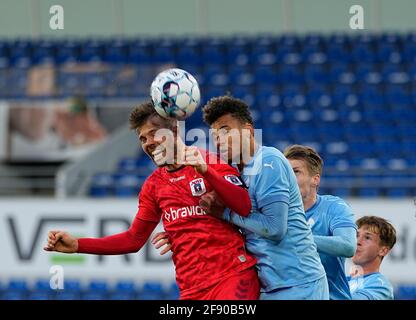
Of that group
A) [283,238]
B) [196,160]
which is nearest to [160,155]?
[196,160]

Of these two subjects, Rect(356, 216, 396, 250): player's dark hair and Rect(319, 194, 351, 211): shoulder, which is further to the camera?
Rect(356, 216, 396, 250): player's dark hair

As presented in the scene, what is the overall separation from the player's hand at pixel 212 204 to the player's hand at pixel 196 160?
257 mm

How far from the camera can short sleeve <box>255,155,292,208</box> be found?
15.7 feet

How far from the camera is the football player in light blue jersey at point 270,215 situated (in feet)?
15.7

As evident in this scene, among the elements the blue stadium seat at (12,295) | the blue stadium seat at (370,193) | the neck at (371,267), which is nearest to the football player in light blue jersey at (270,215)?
the neck at (371,267)

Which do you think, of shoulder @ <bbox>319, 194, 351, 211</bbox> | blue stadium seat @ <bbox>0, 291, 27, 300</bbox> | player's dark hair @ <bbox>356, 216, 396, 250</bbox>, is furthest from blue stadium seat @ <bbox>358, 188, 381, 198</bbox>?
shoulder @ <bbox>319, 194, 351, 211</bbox>

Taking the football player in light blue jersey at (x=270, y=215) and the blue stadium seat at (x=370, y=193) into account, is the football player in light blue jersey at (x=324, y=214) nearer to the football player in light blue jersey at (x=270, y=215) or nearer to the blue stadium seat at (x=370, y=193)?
the football player in light blue jersey at (x=270, y=215)

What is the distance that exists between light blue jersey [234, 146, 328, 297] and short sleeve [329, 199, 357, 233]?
17.9 inches

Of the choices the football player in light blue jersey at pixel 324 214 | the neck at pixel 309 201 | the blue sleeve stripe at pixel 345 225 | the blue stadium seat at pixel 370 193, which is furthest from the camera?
the blue stadium seat at pixel 370 193

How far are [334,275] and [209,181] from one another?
1.16m

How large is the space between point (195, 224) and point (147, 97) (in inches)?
427

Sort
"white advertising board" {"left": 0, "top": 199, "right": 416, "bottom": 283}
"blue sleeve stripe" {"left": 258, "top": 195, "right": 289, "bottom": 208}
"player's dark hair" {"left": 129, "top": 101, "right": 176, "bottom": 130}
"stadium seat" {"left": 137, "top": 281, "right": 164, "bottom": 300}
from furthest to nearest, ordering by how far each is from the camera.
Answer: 1. "stadium seat" {"left": 137, "top": 281, "right": 164, "bottom": 300}
2. "white advertising board" {"left": 0, "top": 199, "right": 416, "bottom": 283}
3. "player's dark hair" {"left": 129, "top": 101, "right": 176, "bottom": 130}
4. "blue sleeve stripe" {"left": 258, "top": 195, "right": 289, "bottom": 208}

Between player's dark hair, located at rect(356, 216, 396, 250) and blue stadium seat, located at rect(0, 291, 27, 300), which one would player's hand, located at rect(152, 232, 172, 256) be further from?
blue stadium seat, located at rect(0, 291, 27, 300)

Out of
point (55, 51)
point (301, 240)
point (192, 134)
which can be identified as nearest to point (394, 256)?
point (192, 134)
